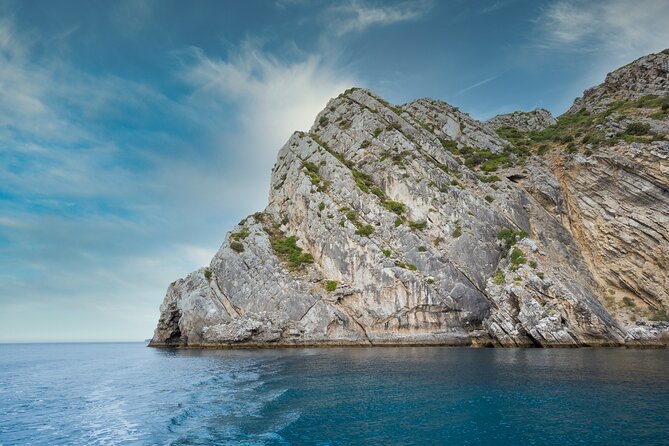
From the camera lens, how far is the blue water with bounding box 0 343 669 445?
14789mm

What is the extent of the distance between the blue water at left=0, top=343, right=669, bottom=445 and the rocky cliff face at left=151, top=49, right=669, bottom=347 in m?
18.2

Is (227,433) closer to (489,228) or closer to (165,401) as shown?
(165,401)

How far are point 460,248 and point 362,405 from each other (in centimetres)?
4250

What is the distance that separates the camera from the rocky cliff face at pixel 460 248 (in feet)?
166

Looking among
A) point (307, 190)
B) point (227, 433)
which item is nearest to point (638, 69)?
point (307, 190)

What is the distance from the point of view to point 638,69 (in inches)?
2916

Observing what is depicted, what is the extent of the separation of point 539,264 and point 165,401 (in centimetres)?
4775

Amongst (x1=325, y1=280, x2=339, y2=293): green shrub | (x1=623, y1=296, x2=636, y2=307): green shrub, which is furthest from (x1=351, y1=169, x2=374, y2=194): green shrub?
(x1=623, y1=296, x2=636, y2=307): green shrub

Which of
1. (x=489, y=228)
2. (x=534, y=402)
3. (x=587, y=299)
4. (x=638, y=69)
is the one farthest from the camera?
(x=638, y=69)

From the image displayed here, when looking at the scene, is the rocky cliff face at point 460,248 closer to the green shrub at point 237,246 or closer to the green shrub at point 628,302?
the green shrub at point 628,302

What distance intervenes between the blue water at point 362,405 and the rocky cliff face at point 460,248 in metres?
18.2

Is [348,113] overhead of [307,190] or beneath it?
overhead

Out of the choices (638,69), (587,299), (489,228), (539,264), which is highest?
(638,69)

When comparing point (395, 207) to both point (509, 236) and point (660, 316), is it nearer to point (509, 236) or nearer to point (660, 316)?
point (509, 236)
